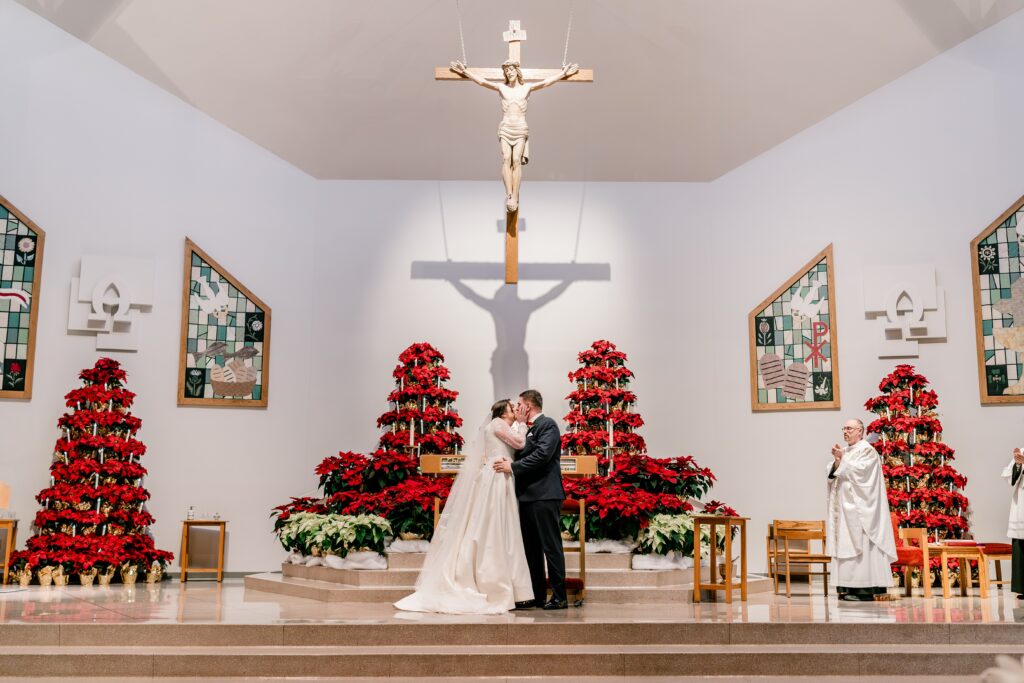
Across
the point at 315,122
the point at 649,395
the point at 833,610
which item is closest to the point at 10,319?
the point at 315,122

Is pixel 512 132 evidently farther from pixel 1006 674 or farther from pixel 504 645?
pixel 1006 674

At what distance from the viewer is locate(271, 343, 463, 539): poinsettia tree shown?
7711 millimetres

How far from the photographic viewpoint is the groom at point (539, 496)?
249 inches

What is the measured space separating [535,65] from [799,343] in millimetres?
3848

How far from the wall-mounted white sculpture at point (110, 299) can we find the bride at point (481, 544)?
4364 mm

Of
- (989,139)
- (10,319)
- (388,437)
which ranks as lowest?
(388,437)

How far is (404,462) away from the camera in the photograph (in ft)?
28.0

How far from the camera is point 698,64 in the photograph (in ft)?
30.1

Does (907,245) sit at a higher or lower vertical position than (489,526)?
higher

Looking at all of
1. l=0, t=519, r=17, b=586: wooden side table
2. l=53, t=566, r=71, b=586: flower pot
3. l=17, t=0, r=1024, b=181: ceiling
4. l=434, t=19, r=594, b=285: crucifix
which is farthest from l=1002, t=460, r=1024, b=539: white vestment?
l=0, t=519, r=17, b=586: wooden side table

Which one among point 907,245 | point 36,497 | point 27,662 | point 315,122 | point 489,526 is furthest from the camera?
point 315,122

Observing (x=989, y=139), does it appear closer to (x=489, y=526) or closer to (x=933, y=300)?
(x=933, y=300)

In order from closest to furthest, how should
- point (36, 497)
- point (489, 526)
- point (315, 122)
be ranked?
1. point (489, 526)
2. point (36, 497)
3. point (315, 122)

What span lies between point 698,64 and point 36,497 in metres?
7.34
